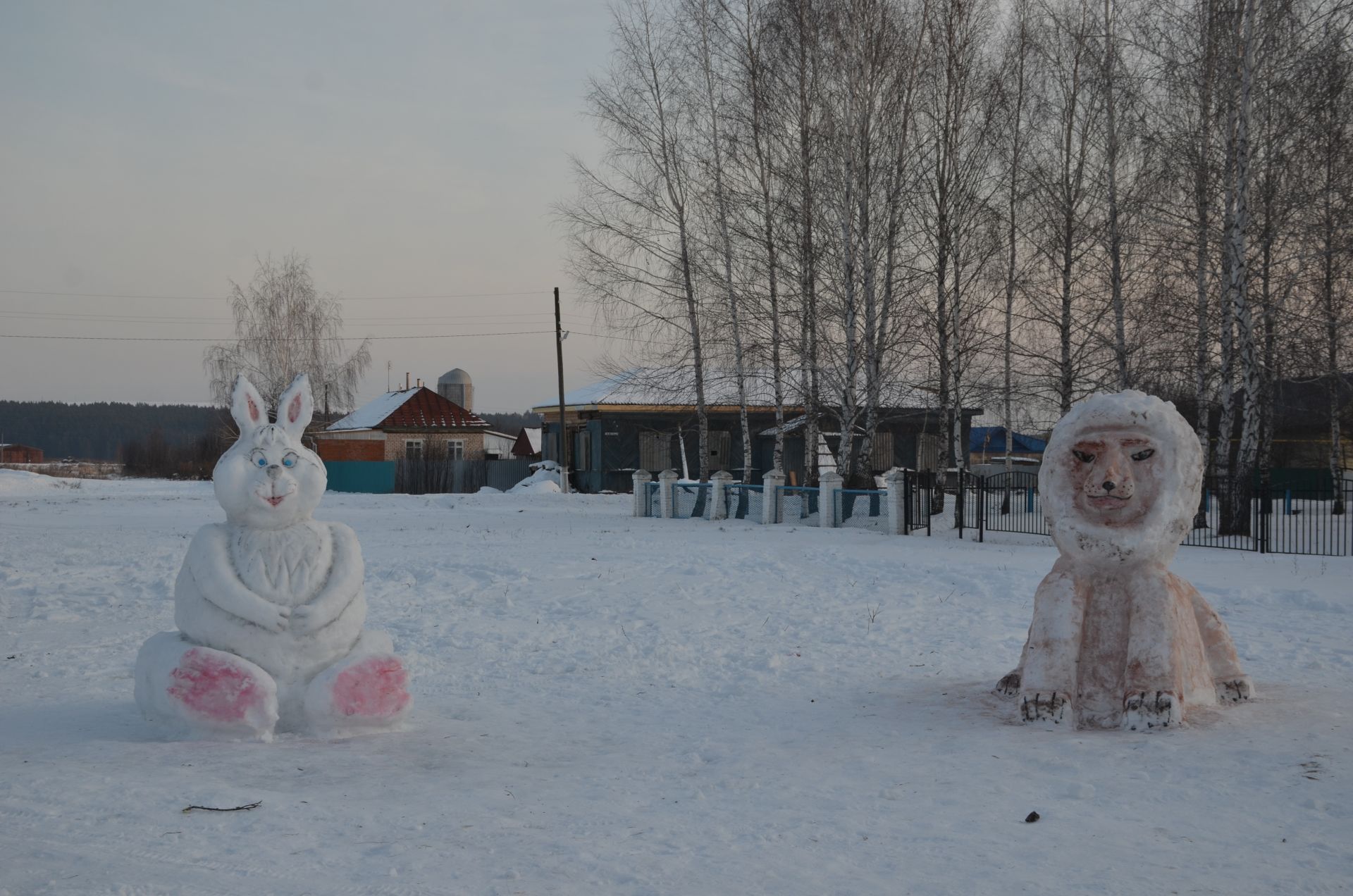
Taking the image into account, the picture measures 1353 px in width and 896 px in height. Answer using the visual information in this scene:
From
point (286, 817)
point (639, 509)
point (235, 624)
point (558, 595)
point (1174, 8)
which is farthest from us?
point (639, 509)

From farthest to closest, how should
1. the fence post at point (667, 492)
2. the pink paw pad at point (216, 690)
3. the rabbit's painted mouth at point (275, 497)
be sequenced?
the fence post at point (667, 492) < the rabbit's painted mouth at point (275, 497) < the pink paw pad at point (216, 690)

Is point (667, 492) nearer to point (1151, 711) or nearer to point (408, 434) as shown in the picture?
point (1151, 711)

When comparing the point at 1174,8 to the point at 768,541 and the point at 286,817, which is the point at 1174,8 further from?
the point at 286,817

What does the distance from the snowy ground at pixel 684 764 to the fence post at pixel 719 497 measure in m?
11.4

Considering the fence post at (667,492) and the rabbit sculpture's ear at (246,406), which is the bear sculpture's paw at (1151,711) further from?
the fence post at (667,492)

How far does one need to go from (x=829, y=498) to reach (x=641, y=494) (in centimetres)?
582

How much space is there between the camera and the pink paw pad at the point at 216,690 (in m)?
5.60

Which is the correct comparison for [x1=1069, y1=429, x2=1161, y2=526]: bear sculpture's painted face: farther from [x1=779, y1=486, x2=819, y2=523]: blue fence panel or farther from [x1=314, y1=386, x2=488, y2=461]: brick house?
[x1=314, y1=386, x2=488, y2=461]: brick house

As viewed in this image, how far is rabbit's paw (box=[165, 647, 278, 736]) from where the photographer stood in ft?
18.4

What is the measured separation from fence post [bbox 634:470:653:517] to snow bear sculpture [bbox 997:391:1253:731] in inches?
708

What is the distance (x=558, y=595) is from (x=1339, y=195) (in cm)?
1528

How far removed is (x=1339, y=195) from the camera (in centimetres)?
1798

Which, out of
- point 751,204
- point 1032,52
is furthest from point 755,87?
point 1032,52

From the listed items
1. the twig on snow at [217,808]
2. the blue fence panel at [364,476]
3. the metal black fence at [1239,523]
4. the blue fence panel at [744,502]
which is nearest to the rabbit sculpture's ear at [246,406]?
the twig on snow at [217,808]
